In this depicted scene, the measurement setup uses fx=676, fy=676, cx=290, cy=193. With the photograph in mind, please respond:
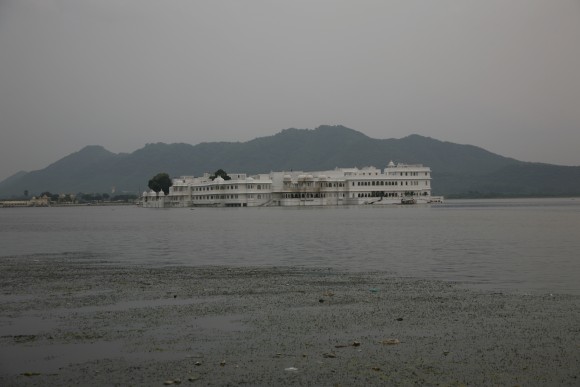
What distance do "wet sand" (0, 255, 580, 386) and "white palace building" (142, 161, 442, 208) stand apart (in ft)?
374

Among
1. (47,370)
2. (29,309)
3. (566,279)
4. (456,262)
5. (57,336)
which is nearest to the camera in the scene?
(47,370)

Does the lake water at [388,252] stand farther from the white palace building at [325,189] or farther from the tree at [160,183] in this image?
the tree at [160,183]

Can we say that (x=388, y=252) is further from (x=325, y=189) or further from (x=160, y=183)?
(x=160, y=183)

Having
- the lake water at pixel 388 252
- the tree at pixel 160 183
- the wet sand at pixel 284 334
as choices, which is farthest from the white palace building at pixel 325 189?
the wet sand at pixel 284 334

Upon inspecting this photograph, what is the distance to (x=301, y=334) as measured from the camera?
11.8 metres

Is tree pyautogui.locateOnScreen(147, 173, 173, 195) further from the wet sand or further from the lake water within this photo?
the wet sand

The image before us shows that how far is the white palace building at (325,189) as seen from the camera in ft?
435

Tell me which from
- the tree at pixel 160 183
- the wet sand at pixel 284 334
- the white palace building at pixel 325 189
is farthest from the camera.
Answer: the tree at pixel 160 183

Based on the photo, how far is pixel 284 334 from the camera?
1185 centimetres

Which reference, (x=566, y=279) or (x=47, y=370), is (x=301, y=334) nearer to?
(x=47, y=370)

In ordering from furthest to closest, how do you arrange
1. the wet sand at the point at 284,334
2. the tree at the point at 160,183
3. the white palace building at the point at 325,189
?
the tree at the point at 160,183
the white palace building at the point at 325,189
the wet sand at the point at 284,334

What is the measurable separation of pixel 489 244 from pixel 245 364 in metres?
23.1

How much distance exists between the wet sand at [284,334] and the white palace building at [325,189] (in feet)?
374

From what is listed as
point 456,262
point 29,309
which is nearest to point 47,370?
point 29,309
